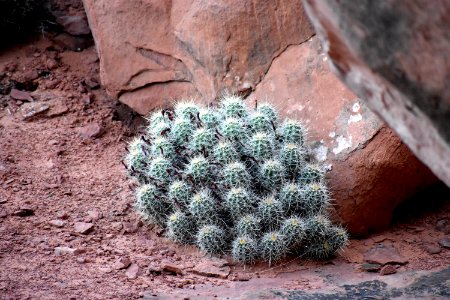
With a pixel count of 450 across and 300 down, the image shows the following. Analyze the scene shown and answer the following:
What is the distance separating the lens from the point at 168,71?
5.88 meters

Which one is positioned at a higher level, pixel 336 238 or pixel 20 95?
pixel 20 95

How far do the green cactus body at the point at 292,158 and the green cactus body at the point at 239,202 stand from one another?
0.35 m

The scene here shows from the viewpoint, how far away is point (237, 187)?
4613 mm

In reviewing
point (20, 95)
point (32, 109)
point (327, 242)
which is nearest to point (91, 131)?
point (32, 109)

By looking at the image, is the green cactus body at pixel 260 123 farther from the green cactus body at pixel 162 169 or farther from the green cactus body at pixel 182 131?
the green cactus body at pixel 162 169

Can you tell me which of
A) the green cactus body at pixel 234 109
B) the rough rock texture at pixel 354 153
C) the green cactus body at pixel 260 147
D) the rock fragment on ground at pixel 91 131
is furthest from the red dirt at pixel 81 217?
the green cactus body at pixel 234 109

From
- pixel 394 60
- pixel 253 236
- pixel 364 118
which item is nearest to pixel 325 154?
pixel 364 118

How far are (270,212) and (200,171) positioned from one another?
0.51 metres

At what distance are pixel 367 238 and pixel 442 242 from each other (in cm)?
49

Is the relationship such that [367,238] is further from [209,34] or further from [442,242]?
[209,34]

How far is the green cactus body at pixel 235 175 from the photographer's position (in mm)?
4586

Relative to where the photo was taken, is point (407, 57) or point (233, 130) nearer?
point (407, 57)

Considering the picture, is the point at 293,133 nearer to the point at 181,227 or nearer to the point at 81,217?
the point at 181,227

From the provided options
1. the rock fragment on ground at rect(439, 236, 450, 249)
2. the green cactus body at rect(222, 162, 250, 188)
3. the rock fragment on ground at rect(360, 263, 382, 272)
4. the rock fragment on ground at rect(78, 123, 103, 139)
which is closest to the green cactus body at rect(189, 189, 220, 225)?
the green cactus body at rect(222, 162, 250, 188)
